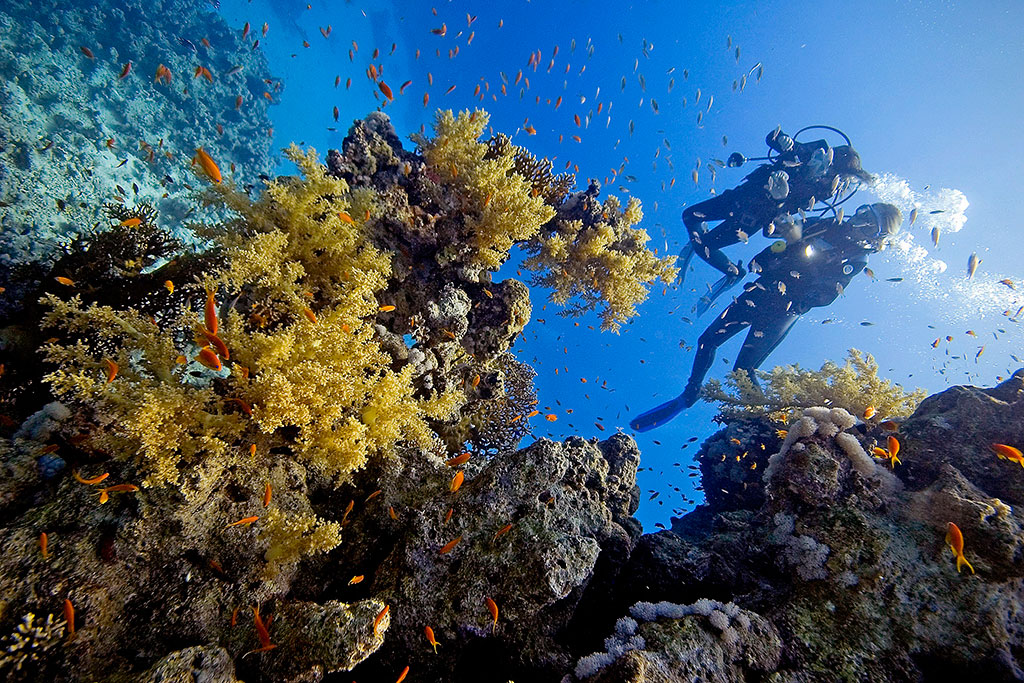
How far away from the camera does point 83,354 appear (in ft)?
9.66

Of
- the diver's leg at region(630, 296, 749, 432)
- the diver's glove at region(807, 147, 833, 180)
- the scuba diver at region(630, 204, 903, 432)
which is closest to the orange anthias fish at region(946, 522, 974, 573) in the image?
the scuba diver at region(630, 204, 903, 432)

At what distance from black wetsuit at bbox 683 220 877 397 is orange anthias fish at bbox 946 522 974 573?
10312 mm

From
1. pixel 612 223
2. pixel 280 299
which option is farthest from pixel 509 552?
pixel 612 223

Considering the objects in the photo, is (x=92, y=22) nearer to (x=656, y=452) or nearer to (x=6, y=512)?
(x=6, y=512)

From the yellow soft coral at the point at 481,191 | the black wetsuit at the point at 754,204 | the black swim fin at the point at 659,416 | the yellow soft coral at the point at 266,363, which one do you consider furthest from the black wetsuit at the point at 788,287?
the yellow soft coral at the point at 266,363

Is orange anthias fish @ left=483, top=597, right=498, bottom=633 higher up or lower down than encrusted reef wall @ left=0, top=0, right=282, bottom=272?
lower down

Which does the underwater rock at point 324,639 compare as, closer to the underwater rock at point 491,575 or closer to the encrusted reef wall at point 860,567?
the underwater rock at point 491,575

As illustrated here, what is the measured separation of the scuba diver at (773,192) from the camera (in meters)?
12.2

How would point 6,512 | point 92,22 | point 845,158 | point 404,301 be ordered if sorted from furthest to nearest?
1. point 92,22
2. point 845,158
3. point 404,301
4. point 6,512

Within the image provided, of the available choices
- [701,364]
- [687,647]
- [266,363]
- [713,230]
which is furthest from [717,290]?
[266,363]

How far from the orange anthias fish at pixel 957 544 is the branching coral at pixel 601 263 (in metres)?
4.07

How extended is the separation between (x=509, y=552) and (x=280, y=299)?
291 centimetres

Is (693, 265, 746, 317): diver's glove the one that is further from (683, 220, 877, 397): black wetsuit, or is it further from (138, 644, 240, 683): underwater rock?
(138, 644, 240, 683): underwater rock

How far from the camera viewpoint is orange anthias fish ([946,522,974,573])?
3395mm
